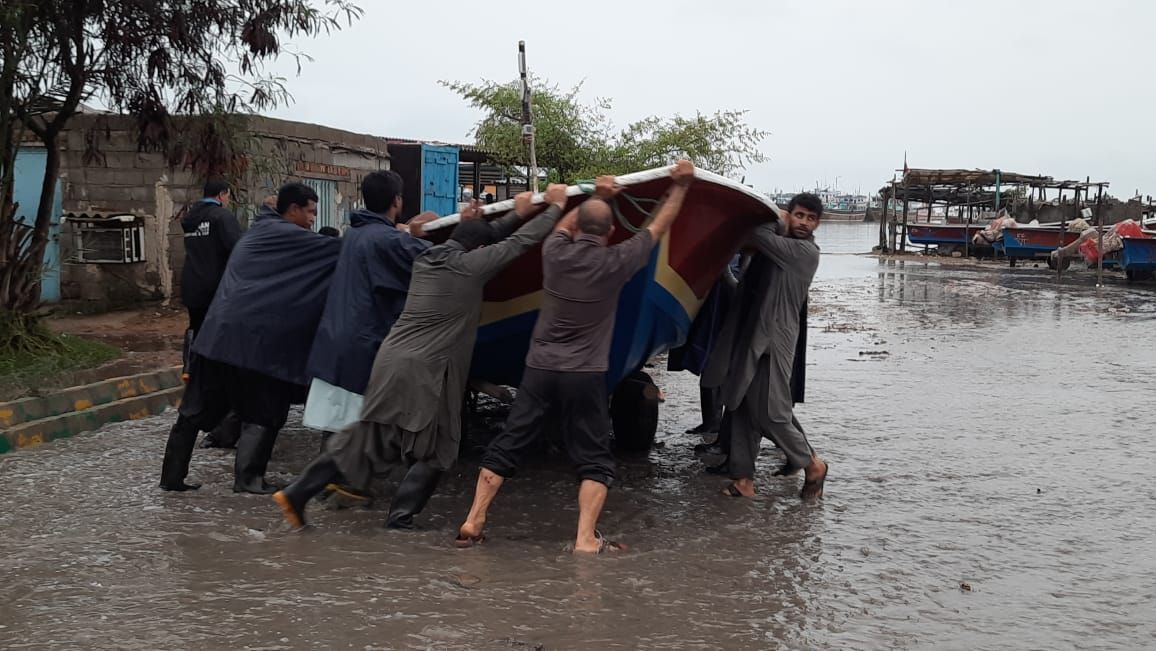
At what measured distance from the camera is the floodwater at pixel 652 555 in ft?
13.3

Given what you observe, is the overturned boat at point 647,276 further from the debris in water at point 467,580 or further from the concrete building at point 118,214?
the concrete building at point 118,214

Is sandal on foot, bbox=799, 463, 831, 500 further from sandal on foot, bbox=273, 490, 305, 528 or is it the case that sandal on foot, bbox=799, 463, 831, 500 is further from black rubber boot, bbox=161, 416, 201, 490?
black rubber boot, bbox=161, 416, 201, 490

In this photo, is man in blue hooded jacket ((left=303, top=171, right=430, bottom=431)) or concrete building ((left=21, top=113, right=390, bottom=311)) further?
concrete building ((left=21, top=113, right=390, bottom=311))

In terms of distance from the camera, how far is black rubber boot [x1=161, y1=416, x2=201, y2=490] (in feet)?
19.3

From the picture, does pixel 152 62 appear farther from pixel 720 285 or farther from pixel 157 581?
pixel 157 581

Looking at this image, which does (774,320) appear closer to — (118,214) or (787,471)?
(787,471)

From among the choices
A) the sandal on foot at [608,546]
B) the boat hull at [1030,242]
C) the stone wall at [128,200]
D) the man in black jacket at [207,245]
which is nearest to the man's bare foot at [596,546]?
the sandal on foot at [608,546]

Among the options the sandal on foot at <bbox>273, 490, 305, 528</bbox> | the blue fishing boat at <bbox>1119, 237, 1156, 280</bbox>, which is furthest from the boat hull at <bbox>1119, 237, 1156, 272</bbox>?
the sandal on foot at <bbox>273, 490, 305, 528</bbox>

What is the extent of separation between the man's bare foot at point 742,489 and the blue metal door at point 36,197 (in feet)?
33.0

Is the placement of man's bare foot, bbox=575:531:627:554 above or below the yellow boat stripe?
below

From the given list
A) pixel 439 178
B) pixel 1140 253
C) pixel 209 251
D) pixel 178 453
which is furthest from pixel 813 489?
pixel 1140 253

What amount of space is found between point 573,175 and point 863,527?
19276mm

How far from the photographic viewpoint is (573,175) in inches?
957

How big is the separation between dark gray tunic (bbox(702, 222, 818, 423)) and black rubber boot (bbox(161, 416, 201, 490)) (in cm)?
301
